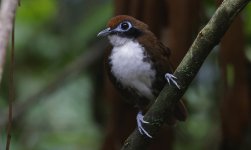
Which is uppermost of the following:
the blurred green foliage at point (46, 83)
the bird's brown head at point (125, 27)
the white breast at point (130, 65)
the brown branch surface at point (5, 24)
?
the brown branch surface at point (5, 24)

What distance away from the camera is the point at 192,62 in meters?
1.98

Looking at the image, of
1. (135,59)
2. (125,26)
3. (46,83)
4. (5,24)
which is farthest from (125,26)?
(46,83)

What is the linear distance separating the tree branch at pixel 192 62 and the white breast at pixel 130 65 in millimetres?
495

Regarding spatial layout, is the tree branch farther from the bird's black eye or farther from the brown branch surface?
the brown branch surface

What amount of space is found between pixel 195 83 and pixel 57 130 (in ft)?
3.73

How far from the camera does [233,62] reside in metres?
2.60

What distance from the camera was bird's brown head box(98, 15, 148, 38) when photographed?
261cm

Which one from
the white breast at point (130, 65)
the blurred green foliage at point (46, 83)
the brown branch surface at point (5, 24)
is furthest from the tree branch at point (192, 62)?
the blurred green foliage at point (46, 83)

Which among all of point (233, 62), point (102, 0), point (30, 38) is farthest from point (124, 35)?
point (30, 38)

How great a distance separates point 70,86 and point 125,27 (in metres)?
2.08

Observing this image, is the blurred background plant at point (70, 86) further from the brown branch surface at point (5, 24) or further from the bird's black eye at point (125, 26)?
the brown branch surface at point (5, 24)

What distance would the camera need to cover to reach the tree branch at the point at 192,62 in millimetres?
1888

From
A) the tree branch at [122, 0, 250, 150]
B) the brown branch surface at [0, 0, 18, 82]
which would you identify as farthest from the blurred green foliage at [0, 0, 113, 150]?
the brown branch surface at [0, 0, 18, 82]

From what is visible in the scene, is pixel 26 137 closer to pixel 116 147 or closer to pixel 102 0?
pixel 102 0
